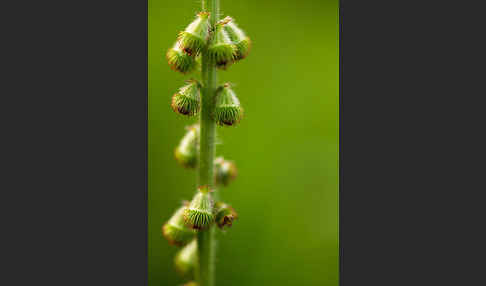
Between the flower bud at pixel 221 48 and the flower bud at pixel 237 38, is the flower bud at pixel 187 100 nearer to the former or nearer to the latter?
the flower bud at pixel 221 48

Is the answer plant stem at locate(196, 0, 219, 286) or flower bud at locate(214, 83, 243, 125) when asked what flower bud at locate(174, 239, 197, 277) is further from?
flower bud at locate(214, 83, 243, 125)

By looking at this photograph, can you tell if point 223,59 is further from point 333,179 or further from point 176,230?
point 333,179

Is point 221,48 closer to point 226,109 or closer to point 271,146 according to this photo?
point 226,109

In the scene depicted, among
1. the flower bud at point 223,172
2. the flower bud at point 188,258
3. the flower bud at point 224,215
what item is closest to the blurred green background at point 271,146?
the flower bud at point 188,258

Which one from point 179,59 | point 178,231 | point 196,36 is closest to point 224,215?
point 178,231

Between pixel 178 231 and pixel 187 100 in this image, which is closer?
pixel 187 100

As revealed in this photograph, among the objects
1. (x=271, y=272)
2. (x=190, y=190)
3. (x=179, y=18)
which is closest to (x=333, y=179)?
(x=271, y=272)

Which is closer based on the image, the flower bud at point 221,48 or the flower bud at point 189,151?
the flower bud at point 221,48
